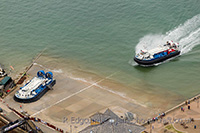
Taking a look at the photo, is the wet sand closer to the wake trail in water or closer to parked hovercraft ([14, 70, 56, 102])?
parked hovercraft ([14, 70, 56, 102])

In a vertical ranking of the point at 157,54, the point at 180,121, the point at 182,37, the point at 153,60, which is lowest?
the point at 180,121

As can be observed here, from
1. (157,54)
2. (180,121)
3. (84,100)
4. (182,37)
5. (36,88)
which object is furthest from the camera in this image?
(182,37)

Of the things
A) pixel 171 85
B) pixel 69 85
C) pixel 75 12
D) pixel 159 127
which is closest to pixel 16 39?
pixel 75 12

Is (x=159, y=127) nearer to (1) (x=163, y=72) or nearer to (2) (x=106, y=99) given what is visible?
(2) (x=106, y=99)

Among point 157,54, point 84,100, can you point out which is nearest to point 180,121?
point 84,100

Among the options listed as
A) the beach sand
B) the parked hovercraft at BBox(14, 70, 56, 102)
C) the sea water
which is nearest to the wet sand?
the parked hovercraft at BBox(14, 70, 56, 102)

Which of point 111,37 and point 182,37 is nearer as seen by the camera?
point 182,37

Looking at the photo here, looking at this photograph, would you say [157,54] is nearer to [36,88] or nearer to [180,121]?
[180,121]
